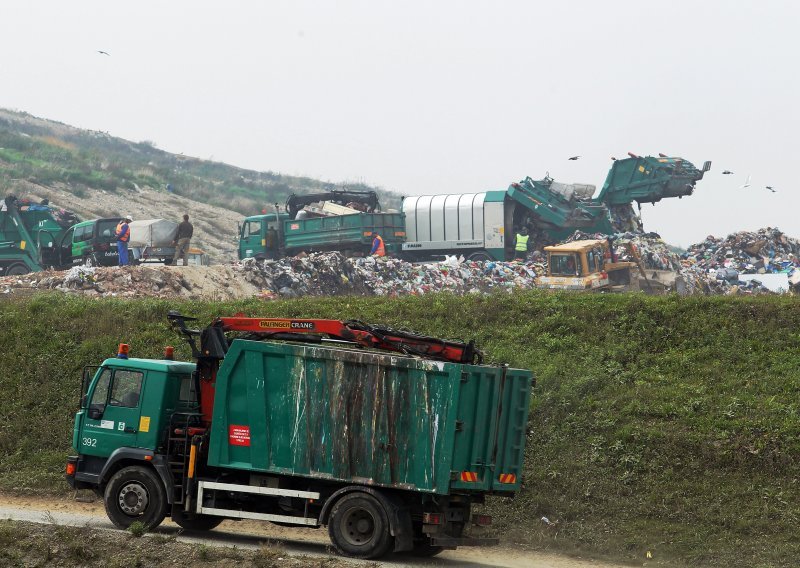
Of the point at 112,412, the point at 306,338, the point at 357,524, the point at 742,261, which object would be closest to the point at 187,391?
the point at 112,412

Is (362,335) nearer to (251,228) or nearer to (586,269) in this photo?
(586,269)

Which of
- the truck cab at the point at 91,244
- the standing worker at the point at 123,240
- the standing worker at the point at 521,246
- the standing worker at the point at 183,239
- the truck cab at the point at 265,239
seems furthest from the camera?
the truck cab at the point at 265,239

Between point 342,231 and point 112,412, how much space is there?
75.7 ft

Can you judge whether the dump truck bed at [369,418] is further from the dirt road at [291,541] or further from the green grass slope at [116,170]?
the green grass slope at [116,170]

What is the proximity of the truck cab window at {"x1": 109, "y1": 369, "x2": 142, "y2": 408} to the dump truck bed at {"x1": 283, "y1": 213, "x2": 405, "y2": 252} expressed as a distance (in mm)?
22791

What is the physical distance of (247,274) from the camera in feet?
103

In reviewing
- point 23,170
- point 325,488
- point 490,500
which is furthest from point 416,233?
point 23,170

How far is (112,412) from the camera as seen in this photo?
11.8 meters

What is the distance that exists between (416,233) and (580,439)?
71.8 ft

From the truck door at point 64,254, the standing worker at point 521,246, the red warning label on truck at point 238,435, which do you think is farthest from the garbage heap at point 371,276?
the red warning label on truck at point 238,435

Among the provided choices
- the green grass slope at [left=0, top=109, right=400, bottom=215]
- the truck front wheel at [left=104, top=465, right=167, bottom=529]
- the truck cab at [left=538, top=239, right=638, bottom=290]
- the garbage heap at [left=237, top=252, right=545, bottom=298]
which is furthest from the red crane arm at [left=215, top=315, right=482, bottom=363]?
the green grass slope at [left=0, top=109, right=400, bottom=215]

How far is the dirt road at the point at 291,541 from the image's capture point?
11023mm

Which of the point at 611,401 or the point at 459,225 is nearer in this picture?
the point at 611,401

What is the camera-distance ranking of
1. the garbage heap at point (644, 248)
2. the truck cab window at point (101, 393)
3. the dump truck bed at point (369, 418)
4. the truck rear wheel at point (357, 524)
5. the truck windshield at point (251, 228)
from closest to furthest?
1. the dump truck bed at point (369, 418)
2. the truck rear wheel at point (357, 524)
3. the truck cab window at point (101, 393)
4. the garbage heap at point (644, 248)
5. the truck windshield at point (251, 228)
